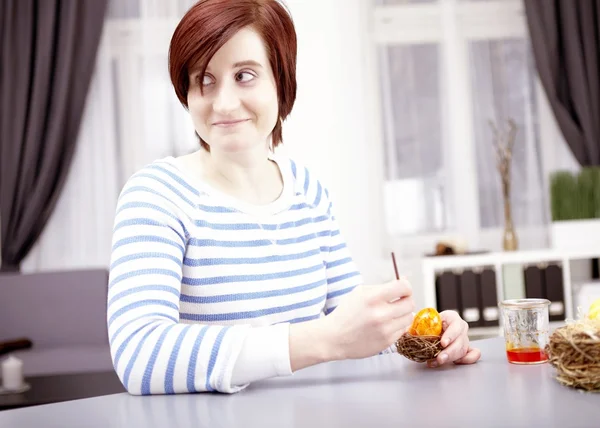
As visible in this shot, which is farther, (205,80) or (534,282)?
(534,282)

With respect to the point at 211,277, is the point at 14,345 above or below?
below

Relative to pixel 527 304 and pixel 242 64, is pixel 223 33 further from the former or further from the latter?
pixel 527 304

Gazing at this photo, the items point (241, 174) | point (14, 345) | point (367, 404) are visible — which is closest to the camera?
point (367, 404)

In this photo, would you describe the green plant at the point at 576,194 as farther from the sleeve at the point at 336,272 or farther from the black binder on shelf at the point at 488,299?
the sleeve at the point at 336,272

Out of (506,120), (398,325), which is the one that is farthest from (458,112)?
(398,325)

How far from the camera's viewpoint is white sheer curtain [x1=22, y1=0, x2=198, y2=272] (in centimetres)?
426

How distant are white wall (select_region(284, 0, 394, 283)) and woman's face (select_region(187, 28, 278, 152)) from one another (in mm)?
2745

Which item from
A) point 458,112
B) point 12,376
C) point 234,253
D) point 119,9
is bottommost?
point 12,376

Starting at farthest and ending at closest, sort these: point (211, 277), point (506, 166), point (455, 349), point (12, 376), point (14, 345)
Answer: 1. point (506, 166)
2. point (14, 345)
3. point (12, 376)
4. point (211, 277)
5. point (455, 349)

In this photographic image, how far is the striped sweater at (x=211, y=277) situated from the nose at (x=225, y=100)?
5.3 inches

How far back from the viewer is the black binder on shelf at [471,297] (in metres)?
3.72

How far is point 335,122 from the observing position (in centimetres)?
409

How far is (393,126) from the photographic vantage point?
14.0 ft

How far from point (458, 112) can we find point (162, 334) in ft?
11.3
